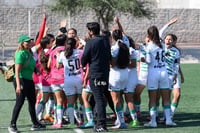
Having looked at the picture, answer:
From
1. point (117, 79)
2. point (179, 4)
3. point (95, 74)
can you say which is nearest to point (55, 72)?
point (95, 74)

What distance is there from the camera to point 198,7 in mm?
41781

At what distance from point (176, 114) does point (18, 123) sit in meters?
3.63

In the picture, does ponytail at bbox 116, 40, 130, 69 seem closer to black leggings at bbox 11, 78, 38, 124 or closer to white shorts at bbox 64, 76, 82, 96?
white shorts at bbox 64, 76, 82, 96

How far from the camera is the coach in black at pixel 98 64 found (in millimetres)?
9469

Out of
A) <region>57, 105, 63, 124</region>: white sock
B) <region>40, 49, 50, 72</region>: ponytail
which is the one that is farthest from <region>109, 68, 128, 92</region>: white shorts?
<region>40, 49, 50, 72</region>: ponytail

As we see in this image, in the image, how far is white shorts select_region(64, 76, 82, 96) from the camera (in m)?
9.84

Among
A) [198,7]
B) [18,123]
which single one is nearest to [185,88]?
[18,123]

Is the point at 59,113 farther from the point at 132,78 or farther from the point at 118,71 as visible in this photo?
the point at 132,78

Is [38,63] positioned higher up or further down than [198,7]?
further down

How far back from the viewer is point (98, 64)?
9.50 meters

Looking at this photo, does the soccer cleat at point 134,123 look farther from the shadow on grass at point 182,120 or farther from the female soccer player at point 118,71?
the female soccer player at point 118,71

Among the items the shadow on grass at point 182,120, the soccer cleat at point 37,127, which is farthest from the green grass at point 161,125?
the soccer cleat at point 37,127

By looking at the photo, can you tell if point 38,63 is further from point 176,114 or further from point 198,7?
point 198,7

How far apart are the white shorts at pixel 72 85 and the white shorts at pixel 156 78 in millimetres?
1371
